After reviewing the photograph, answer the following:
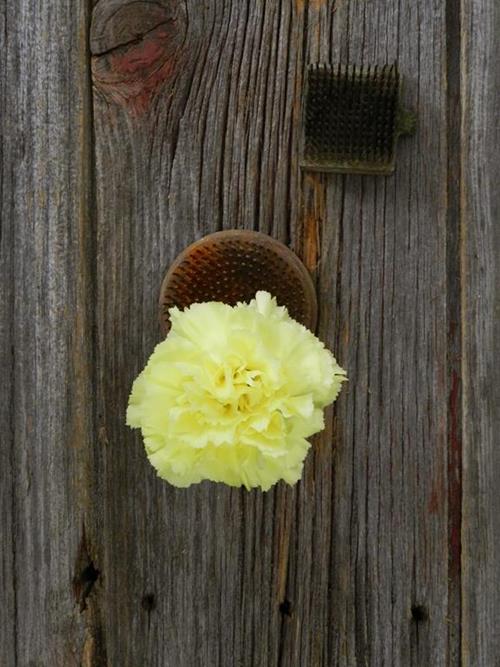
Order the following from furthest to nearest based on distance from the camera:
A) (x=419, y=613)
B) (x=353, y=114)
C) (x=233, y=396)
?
(x=419, y=613) → (x=353, y=114) → (x=233, y=396)

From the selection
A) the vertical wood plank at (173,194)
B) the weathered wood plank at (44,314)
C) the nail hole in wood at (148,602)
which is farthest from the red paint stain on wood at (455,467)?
the weathered wood plank at (44,314)

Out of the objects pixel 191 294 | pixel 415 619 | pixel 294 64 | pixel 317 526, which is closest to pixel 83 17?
pixel 294 64

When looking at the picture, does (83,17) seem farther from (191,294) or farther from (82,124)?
(191,294)

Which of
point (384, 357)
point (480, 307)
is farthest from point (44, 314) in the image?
point (480, 307)

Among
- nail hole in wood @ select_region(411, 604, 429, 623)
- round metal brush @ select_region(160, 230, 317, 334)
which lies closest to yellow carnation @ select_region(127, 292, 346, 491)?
round metal brush @ select_region(160, 230, 317, 334)

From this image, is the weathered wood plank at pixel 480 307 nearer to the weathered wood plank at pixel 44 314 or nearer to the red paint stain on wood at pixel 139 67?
the red paint stain on wood at pixel 139 67

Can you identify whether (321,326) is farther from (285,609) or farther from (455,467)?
(285,609)

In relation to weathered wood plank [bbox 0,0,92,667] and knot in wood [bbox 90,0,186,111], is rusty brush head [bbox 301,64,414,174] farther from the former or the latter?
A: weathered wood plank [bbox 0,0,92,667]
